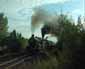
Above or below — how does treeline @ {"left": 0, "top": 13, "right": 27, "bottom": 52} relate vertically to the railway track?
above

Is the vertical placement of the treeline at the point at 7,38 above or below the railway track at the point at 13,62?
above

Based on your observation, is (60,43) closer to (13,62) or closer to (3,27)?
(13,62)

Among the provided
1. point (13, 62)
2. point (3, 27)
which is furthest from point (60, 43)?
point (3, 27)

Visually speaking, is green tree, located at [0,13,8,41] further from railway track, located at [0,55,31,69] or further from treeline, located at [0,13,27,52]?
railway track, located at [0,55,31,69]

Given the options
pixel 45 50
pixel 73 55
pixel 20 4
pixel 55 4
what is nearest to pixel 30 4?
pixel 20 4

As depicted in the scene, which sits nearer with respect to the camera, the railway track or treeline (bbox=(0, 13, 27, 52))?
the railway track

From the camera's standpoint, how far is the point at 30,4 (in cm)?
301

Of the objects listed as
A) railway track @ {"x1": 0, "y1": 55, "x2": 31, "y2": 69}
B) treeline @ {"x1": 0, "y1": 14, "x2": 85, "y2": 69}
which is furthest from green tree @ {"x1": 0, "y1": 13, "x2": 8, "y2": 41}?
railway track @ {"x1": 0, "y1": 55, "x2": 31, "y2": 69}

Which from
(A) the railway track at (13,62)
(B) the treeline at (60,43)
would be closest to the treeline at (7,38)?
(B) the treeline at (60,43)

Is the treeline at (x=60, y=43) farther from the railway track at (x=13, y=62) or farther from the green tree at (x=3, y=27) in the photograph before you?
the railway track at (x=13, y=62)

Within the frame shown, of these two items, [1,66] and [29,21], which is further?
[29,21]

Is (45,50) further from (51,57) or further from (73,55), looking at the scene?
(73,55)

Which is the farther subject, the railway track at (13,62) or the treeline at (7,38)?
the treeline at (7,38)

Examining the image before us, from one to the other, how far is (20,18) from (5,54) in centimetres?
52
